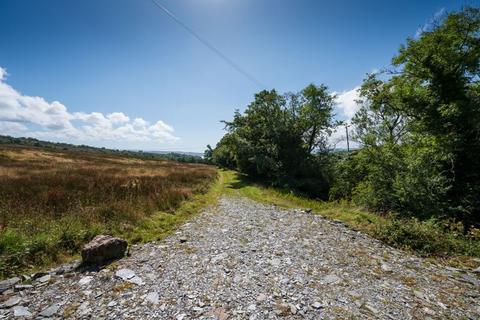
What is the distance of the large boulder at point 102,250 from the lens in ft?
16.4

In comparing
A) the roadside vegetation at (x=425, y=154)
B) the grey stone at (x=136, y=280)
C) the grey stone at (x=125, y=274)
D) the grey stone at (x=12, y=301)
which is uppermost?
the roadside vegetation at (x=425, y=154)

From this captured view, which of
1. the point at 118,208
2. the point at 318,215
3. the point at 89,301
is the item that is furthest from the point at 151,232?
the point at 318,215

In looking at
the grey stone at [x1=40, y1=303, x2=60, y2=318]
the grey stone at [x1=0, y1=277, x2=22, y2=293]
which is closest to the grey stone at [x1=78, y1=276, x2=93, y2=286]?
the grey stone at [x1=40, y1=303, x2=60, y2=318]

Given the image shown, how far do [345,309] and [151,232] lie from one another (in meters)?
5.93

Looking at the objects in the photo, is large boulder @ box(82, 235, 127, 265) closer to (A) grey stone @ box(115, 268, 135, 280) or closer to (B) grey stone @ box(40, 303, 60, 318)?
(A) grey stone @ box(115, 268, 135, 280)

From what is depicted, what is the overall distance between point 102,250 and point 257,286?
12.3 ft

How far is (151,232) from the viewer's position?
283 inches

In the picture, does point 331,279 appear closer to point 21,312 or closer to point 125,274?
point 125,274

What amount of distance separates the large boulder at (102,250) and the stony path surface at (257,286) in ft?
1.04

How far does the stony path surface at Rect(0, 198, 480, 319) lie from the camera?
357 centimetres

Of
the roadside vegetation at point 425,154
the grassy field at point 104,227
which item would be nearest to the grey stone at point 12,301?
the grassy field at point 104,227

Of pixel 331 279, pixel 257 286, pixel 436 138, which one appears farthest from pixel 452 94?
pixel 257 286

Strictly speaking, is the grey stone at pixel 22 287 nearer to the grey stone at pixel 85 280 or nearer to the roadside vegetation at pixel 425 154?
the grey stone at pixel 85 280

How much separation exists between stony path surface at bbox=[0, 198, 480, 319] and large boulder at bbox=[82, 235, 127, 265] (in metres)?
0.32
